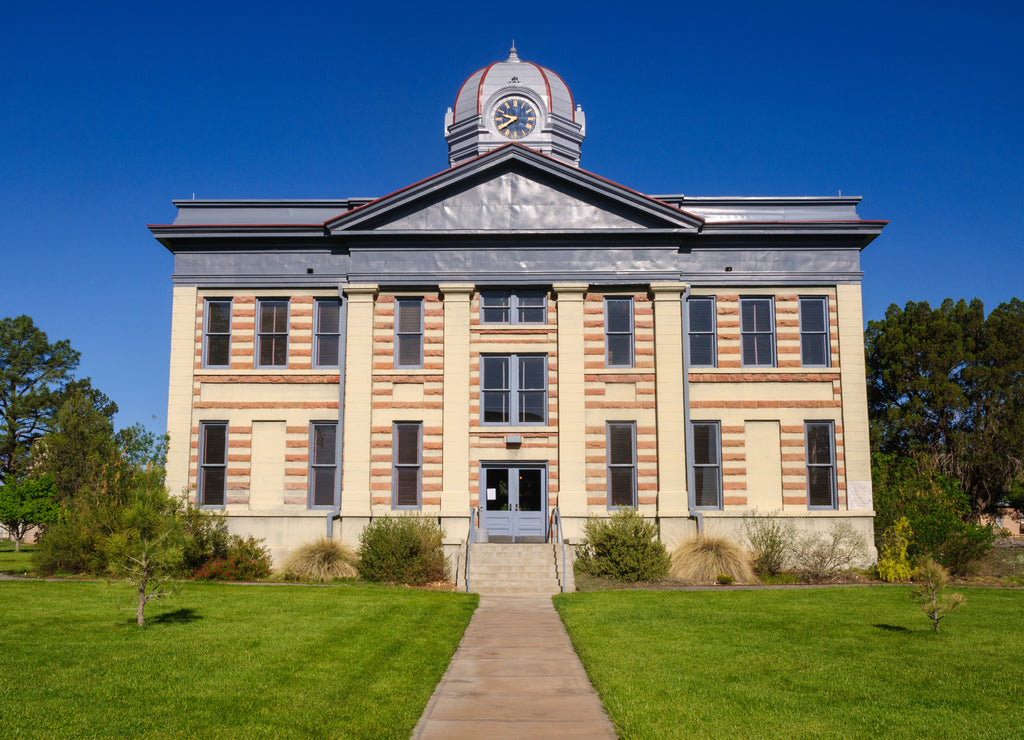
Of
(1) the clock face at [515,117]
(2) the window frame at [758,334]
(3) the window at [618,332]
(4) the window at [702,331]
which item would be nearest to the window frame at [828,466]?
(2) the window frame at [758,334]

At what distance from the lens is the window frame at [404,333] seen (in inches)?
999

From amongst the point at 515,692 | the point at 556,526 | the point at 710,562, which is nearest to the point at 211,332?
the point at 556,526

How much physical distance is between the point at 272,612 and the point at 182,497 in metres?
9.66

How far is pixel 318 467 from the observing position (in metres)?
25.0

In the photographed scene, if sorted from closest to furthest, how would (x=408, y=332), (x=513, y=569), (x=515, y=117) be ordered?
(x=513, y=569), (x=408, y=332), (x=515, y=117)

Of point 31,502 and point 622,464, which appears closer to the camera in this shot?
point 622,464

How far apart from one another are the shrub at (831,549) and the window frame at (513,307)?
951 centimetres

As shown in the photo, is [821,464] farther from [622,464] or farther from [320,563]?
[320,563]

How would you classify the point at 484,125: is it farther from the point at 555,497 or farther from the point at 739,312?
the point at 555,497

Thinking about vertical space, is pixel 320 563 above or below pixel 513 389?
below

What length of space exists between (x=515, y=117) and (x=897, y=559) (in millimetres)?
21217

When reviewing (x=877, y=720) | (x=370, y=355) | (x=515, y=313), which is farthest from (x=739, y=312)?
(x=877, y=720)

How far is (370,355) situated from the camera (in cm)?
2506

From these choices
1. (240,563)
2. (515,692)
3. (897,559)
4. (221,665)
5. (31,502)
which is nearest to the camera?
(515,692)
